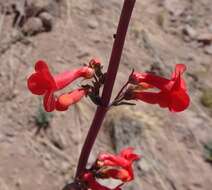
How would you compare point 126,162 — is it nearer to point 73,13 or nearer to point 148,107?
point 148,107

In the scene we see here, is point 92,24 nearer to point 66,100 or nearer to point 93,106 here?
point 93,106

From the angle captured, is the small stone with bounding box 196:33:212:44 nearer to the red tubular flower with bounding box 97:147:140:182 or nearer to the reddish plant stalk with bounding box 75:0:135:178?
the red tubular flower with bounding box 97:147:140:182

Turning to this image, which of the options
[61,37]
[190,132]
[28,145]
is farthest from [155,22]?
[28,145]

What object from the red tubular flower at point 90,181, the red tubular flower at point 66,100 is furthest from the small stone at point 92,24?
the red tubular flower at point 66,100

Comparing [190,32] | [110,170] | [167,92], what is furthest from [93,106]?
[167,92]

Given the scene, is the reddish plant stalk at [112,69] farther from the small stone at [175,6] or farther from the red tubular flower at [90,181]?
→ the small stone at [175,6]

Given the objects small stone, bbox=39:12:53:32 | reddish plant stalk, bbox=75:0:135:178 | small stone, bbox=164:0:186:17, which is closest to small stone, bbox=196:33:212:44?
small stone, bbox=164:0:186:17
